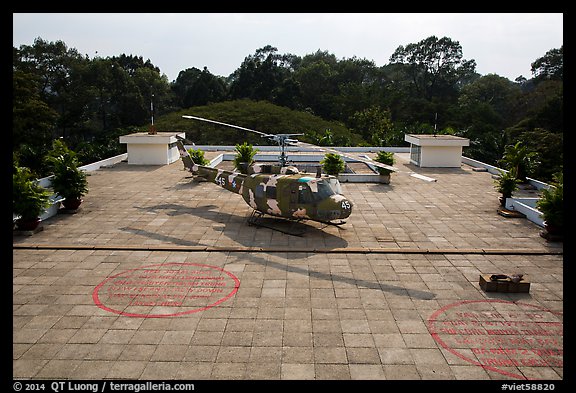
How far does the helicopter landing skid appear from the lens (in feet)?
56.1

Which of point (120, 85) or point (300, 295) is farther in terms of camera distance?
point (120, 85)

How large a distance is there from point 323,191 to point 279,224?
287 cm

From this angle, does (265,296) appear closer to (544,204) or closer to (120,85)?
(544,204)

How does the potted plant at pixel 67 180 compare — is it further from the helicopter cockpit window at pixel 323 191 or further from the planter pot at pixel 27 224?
the helicopter cockpit window at pixel 323 191

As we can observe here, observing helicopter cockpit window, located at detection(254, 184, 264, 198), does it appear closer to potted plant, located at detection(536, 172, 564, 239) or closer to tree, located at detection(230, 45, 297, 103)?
potted plant, located at detection(536, 172, 564, 239)

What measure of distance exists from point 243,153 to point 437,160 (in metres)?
14.8

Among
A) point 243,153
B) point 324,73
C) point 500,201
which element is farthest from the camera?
point 324,73

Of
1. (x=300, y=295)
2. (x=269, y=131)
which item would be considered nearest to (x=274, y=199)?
(x=300, y=295)

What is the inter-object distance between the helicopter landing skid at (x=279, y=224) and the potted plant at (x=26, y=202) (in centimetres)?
795

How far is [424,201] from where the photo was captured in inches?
896

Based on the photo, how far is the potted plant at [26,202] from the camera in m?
16.2

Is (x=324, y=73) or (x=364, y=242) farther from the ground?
(x=324, y=73)
